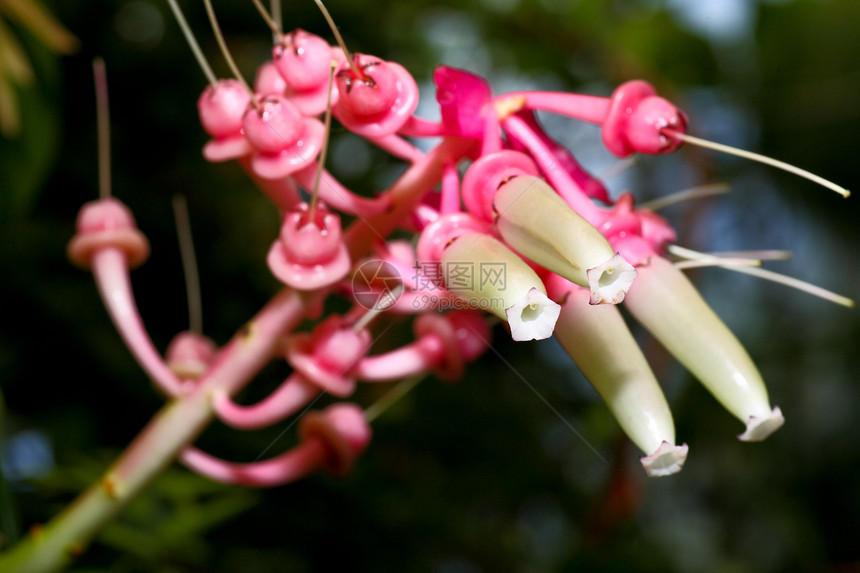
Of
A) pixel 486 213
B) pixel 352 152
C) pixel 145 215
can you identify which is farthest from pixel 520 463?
pixel 486 213

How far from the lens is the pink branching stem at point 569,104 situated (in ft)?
1.98

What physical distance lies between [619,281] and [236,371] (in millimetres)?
385

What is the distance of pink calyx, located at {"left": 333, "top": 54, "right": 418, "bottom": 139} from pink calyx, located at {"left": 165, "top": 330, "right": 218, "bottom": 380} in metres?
0.34

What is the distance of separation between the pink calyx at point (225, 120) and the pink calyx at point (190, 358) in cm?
25

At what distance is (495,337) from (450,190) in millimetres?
653

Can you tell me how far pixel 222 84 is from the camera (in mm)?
665

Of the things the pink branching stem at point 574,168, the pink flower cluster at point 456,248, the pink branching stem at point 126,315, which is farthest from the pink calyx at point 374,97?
the pink branching stem at point 126,315

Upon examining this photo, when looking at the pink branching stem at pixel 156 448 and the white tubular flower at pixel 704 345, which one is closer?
the white tubular flower at pixel 704 345

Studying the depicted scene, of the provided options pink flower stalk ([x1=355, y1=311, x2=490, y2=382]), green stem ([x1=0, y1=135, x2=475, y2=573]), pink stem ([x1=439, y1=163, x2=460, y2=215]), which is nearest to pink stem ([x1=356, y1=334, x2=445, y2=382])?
pink flower stalk ([x1=355, y1=311, x2=490, y2=382])

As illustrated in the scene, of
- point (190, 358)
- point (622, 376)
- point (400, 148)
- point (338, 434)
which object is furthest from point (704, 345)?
point (190, 358)

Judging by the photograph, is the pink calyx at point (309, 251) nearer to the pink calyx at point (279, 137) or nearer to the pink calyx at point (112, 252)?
the pink calyx at point (279, 137)

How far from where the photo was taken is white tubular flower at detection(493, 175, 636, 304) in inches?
18.8

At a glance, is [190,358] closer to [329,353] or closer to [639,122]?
[329,353]

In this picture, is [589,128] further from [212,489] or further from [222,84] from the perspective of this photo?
[212,489]
